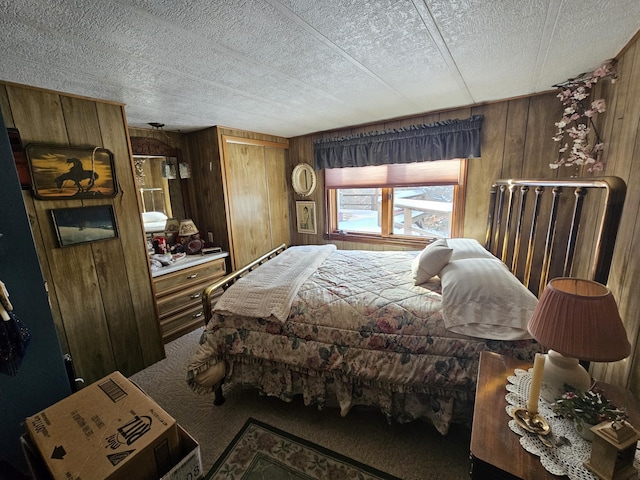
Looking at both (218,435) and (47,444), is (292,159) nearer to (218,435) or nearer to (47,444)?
(218,435)

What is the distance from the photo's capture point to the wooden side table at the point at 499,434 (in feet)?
2.74

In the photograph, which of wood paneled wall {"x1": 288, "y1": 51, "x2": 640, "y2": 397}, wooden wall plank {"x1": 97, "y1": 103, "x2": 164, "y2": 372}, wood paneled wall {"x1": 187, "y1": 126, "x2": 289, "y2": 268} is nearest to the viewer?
wood paneled wall {"x1": 288, "y1": 51, "x2": 640, "y2": 397}

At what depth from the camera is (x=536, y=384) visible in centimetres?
94

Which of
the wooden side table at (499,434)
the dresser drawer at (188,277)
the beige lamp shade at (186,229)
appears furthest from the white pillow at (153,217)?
the wooden side table at (499,434)

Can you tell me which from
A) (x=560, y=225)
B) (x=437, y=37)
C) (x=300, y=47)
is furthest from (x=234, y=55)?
(x=560, y=225)

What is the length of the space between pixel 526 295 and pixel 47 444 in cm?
213

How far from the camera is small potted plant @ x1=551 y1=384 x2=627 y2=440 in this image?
0.84m

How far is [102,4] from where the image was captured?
3.29ft

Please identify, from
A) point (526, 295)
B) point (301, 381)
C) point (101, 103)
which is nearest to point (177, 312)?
point (301, 381)

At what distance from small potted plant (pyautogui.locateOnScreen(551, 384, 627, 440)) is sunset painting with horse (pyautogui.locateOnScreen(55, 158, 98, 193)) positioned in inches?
118

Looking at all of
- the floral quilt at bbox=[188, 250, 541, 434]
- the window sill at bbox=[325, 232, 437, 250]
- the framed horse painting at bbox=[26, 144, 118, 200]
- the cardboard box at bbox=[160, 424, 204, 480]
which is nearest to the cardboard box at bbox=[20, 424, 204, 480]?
the cardboard box at bbox=[160, 424, 204, 480]

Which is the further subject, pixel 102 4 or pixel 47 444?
pixel 102 4

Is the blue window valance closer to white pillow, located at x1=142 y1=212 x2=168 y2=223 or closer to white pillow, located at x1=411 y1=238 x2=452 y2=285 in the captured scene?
white pillow, located at x1=411 y1=238 x2=452 y2=285

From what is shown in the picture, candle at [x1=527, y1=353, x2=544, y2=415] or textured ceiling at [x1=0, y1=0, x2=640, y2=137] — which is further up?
textured ceiling at [x1=0, y1=0, x2=640, y2=137]
